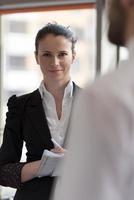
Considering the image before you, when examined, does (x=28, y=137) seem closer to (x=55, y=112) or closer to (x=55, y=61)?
(x=55, y=112)

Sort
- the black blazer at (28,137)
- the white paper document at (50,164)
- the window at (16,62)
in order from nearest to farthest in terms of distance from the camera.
A: the white paper document at (50,164), the black blazer at (28,137), the window at (16,62)

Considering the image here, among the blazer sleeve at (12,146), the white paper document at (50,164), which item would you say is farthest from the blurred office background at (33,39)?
the white paper document at (50,164)

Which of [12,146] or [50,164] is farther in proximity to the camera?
[12,146]

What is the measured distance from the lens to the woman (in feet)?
6.27

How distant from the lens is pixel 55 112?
6.48 feet

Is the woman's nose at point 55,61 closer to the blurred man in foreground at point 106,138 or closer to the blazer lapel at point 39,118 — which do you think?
the blazer lapel at point 39,118

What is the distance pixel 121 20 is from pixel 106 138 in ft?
0.62

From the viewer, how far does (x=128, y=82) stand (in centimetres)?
66

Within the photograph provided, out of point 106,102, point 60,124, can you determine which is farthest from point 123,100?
point 60,124

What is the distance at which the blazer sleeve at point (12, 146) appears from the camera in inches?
76.2

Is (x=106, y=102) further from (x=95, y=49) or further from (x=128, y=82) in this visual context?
(x=95, y=49)

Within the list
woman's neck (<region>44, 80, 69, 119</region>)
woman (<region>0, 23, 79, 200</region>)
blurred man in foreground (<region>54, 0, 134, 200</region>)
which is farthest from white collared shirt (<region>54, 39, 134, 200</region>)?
woman's neck (<region>44, 80, 69, 119</region>)

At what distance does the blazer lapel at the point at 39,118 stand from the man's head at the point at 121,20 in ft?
4.01

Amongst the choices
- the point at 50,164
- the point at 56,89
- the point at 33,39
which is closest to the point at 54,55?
the point at 56,89
